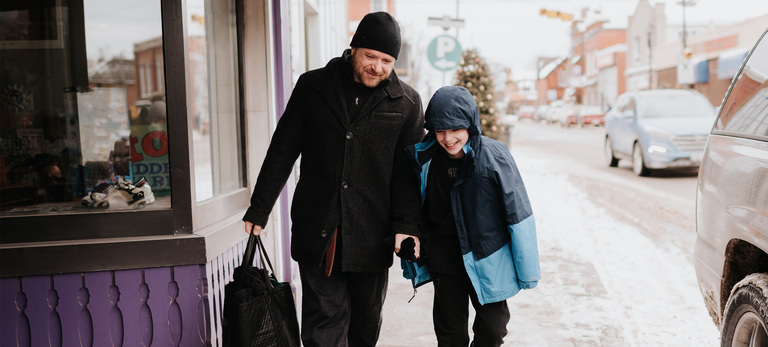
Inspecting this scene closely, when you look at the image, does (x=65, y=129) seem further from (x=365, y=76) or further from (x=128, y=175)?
(x=365, y=76)

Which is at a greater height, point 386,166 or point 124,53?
point 124,53

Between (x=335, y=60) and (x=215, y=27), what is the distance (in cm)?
158

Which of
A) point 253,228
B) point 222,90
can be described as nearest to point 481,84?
point 222,90

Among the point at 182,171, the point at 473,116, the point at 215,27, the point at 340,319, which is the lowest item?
the point at 340,319

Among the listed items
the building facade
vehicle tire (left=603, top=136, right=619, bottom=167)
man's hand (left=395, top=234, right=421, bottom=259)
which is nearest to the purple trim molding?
the building facade

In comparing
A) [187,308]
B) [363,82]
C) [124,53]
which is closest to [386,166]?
[363,82]

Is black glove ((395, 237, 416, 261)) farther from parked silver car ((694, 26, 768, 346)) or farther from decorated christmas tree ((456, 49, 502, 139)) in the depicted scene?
decorated christmas tree ((456, 49, 502, 139))

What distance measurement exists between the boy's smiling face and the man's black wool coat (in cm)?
16

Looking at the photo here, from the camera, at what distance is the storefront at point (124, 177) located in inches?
114

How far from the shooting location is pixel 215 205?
3.51m

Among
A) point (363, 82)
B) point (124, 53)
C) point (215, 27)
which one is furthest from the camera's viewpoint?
point (124, 53)

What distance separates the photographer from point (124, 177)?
135 inches

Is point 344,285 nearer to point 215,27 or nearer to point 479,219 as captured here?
Result: point 479,219

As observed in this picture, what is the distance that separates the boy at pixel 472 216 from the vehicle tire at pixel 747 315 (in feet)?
2.77
